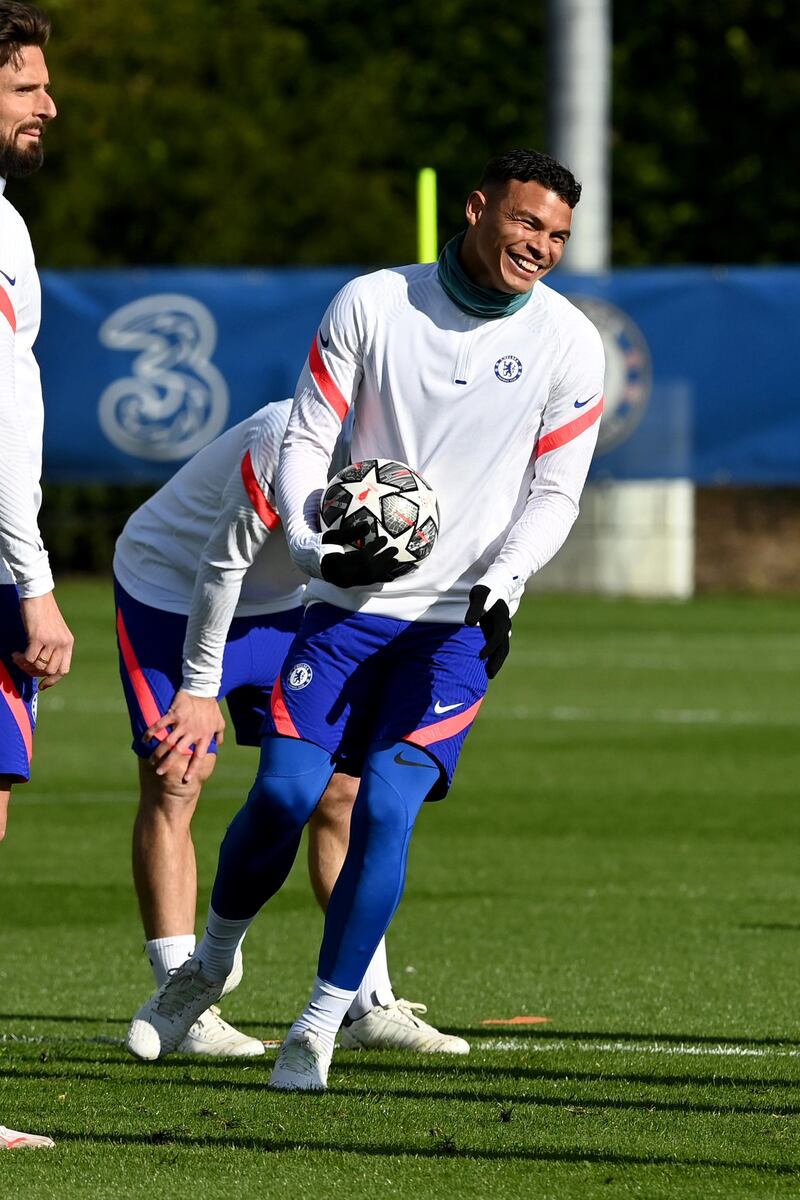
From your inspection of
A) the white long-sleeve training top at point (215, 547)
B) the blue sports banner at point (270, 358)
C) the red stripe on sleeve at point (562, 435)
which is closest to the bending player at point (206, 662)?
the white long-sleeve training top at point (215, 547)

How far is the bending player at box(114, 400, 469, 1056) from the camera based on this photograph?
20.5 ft

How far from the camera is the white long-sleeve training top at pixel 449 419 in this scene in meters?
5.86

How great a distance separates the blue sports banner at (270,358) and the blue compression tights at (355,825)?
16.2 meters

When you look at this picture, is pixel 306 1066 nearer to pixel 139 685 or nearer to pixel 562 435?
pixel 139 685

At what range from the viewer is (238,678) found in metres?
6.75

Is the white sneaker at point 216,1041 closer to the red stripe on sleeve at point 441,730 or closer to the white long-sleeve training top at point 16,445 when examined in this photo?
the red stripe on sleeve at point 441,730

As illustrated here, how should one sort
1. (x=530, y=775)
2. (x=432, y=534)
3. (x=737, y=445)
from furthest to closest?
(x=737, y=445)
(x=530, y=775)
(x=432, y=534)

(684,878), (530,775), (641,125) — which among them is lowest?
(641,125)

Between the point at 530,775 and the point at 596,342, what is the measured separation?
25.1ft

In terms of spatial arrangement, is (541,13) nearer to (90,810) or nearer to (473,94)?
(473,94)

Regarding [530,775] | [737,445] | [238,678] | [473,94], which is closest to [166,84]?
[473,94]

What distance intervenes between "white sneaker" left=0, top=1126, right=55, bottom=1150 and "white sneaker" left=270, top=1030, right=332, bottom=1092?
75 cm

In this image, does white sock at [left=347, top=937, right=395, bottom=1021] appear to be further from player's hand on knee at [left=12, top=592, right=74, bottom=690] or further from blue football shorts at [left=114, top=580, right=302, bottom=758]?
player's hand on knee at [left=12, top=592, right=74, bottom=690]

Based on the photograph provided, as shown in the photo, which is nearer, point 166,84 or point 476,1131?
point 476,1131
